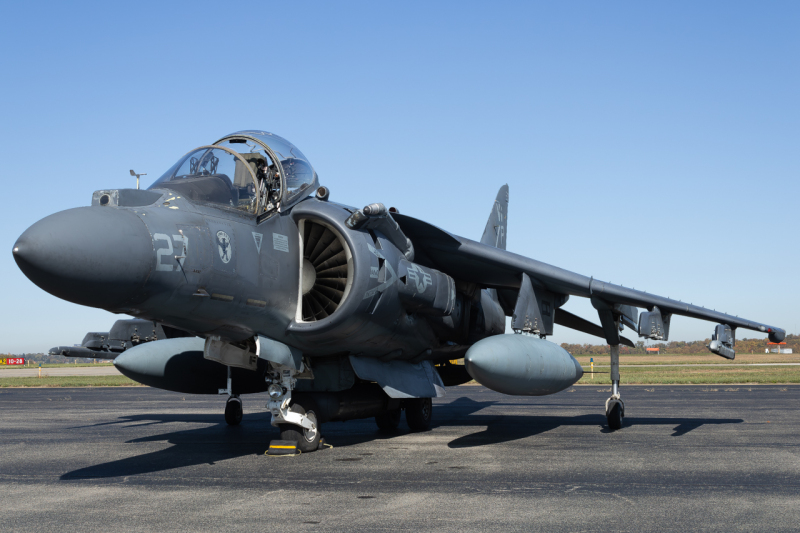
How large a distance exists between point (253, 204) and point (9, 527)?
430 centimetres

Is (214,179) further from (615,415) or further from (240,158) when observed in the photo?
(615,415)

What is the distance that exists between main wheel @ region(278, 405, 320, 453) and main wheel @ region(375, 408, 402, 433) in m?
2.73

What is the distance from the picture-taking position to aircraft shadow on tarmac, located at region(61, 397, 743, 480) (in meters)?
8.38

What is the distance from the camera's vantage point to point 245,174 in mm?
8328

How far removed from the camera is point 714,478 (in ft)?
23.2

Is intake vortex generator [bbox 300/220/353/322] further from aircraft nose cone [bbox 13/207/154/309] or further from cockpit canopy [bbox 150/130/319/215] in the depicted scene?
aircraft nose cone [bbox 13/207/154/309]

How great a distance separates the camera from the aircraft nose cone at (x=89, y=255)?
5512 millimetres

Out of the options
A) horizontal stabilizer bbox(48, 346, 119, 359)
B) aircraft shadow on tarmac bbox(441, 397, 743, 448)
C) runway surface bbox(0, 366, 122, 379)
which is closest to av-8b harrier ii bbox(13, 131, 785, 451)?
aircraft shadow on tarmac bbox(441, 397, 743, 448)

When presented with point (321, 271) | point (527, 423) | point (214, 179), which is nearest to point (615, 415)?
point (527, 423)

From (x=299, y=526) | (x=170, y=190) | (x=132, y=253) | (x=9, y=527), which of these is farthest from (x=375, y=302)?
(x=9, y=527)

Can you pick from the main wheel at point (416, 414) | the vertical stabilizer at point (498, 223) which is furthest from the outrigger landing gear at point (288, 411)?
the vertical stabilizer at point (498, 223)

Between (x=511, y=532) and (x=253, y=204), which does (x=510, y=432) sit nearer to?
(x=253, y=204)

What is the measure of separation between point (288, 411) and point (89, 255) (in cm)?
408

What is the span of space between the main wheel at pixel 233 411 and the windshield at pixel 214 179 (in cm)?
610
